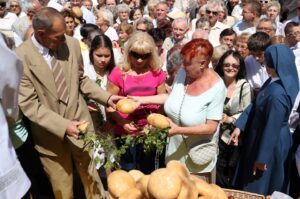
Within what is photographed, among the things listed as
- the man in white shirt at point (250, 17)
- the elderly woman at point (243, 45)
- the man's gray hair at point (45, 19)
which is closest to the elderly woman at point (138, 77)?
the man's gray hair at point (45, 19)

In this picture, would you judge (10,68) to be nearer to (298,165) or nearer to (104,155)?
(104,155)

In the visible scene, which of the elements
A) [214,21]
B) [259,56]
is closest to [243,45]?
[259,56]

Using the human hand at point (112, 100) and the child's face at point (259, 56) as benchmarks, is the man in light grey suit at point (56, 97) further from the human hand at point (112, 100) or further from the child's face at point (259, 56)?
the child's face at point (259, 56)

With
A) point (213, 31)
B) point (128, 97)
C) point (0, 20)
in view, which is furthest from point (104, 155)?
point (0, 20)

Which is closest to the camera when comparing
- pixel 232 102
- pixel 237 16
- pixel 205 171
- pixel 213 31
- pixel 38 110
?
pixel 38 110

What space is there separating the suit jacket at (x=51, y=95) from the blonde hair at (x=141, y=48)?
0.40m

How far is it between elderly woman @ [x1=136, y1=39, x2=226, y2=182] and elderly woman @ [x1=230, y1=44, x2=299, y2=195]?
43 cm

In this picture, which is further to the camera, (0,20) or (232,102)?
(0,20)

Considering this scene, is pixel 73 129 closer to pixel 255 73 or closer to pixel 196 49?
pixel 196 49

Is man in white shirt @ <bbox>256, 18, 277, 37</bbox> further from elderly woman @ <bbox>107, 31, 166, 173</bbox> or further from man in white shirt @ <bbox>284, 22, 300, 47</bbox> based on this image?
elderly woman @ <bbox>107, 31, 166, 173</bbox>

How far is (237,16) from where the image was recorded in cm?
912

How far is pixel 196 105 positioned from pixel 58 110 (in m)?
1.13

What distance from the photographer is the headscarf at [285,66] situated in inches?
152

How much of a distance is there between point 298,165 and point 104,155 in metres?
1.78
